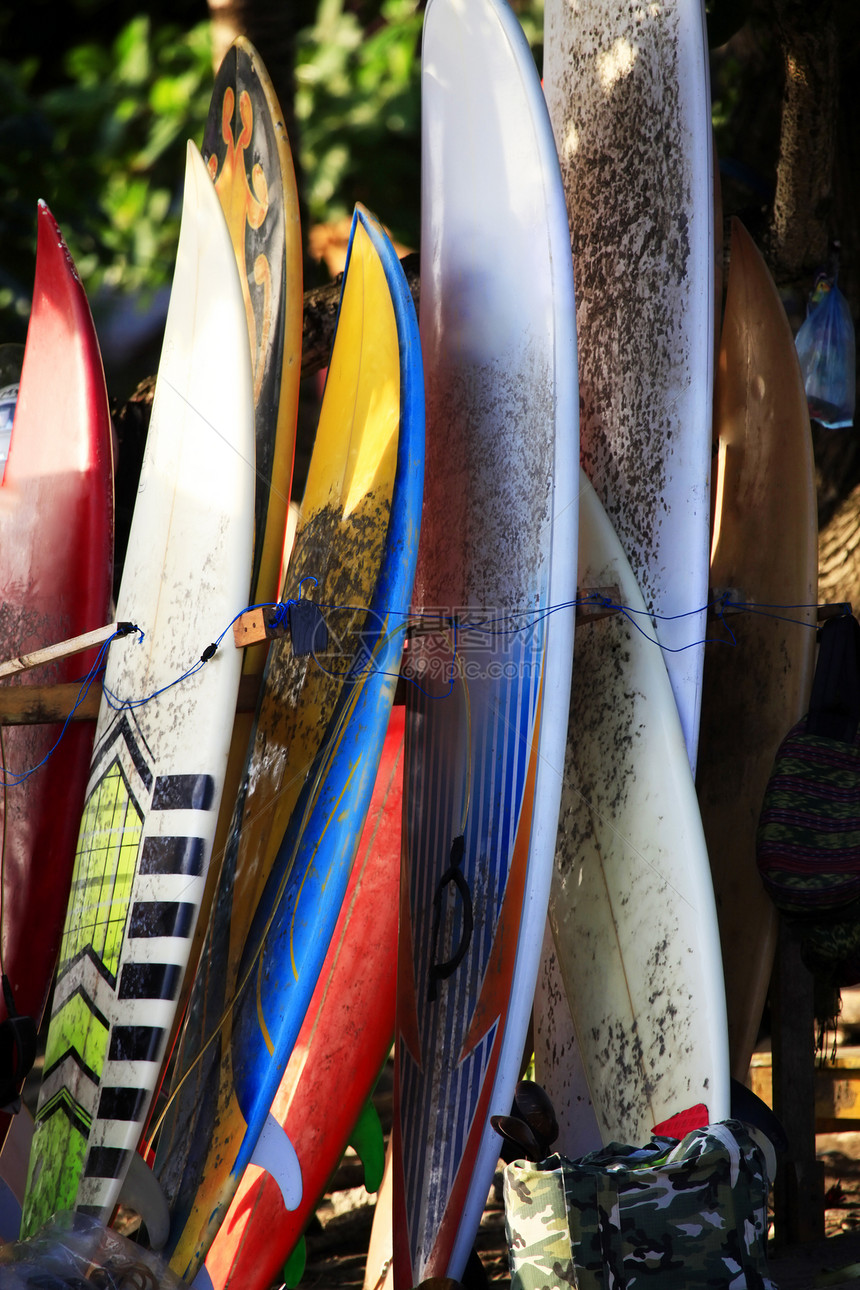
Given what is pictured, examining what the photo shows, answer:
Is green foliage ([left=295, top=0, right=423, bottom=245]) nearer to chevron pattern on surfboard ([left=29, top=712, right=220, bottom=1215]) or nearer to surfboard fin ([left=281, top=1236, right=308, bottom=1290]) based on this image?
chevron pattern on surfboard ([left=29, top=712, right=220, bottom=1215])

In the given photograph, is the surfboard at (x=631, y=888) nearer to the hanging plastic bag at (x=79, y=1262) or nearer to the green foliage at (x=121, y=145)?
the hanging plastic bag at (x=79, y=1262)

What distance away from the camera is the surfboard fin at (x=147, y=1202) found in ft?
5.63

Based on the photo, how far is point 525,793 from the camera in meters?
1.78

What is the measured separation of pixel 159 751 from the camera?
6.13 feet

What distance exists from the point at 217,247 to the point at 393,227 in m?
3.29

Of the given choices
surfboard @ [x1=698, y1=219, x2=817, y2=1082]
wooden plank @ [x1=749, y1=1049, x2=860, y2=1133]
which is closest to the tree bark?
surfboard @ [x1=698, y1=219, x2=817, y2=1082]

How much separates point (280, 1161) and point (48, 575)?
3.97 ft

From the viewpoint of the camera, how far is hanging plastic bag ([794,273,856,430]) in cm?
281

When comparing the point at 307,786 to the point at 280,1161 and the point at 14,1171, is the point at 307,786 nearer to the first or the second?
the point at 280,1161

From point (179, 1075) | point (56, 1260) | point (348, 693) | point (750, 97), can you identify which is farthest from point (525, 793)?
point (750, 97)

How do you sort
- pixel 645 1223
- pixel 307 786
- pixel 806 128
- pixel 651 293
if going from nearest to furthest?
pixel 645 1223
pixel 307 786
pixel 651 293
pixel 806 128

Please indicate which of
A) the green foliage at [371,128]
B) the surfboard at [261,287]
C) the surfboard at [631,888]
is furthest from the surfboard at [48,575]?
the green foliage at [371,128]

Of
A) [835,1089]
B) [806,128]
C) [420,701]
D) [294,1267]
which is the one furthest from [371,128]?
[294,1267]

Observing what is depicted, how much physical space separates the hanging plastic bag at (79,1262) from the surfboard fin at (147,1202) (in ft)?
0.18
